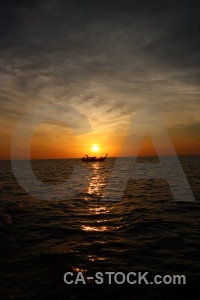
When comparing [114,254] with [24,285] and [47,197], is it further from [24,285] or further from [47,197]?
[47,197]

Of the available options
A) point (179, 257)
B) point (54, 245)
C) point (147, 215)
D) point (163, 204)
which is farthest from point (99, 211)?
point (179, 257)

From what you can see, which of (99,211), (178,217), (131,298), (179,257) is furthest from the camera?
(99,211)

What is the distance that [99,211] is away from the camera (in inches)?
698

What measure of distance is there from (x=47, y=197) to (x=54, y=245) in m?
13.5

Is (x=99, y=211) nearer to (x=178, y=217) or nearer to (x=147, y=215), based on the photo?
(x=147, y=215)

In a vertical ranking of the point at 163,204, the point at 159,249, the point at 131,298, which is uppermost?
the point at 163,204

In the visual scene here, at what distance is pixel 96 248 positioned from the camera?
10.6 meters

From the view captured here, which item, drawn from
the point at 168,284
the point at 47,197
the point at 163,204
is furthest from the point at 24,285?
the point at 47,197

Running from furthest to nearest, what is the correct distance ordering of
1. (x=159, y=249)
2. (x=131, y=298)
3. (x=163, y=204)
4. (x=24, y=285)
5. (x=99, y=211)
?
(x=163, y=204) → (x=99, y=211) → (x=159, y=249) → (x=24, y=285) → (x=131, y=298)

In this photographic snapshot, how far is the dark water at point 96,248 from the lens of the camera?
7418 millimetres

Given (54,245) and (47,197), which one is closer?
(54,245)

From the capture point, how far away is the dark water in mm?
7418

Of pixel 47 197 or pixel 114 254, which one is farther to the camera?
pixel 47 197

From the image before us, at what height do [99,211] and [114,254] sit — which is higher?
[99,211]
